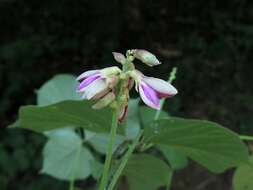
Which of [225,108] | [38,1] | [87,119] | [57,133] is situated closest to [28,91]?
[38,1]

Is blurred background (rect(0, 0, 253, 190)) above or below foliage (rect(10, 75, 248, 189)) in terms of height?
below

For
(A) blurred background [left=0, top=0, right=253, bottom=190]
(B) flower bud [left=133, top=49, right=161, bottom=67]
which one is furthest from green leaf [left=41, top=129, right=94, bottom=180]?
(A) blurred background [left=0, top=0, right=253, bottom=190]

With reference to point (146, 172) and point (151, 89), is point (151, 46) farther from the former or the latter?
point (151, 89)

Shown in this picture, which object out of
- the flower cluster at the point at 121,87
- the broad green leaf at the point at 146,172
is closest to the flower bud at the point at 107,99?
the flower cluster at the point at 121,87

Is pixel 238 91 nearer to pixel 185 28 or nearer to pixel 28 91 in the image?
pixel 185 28

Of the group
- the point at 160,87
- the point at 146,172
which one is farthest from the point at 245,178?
the point at 160,87

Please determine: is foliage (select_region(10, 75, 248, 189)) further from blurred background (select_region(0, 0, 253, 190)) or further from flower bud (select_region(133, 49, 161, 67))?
blurred background (select_region(0, 0, 253, 190))
